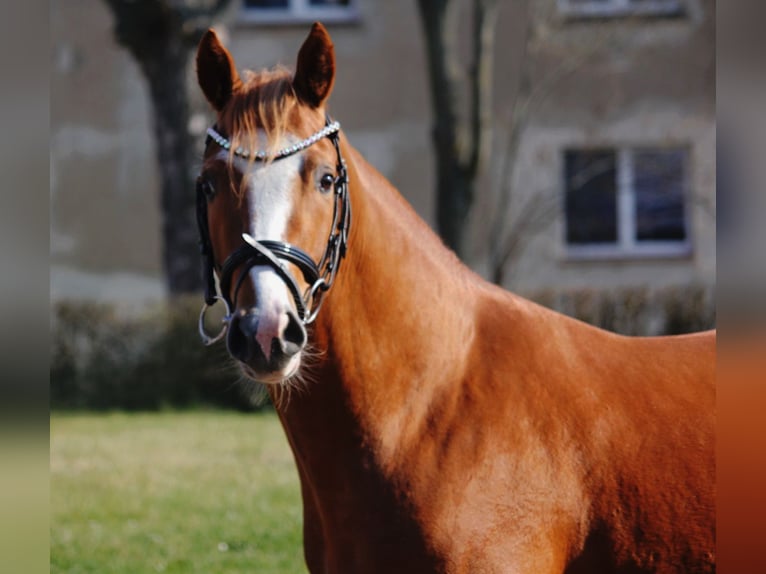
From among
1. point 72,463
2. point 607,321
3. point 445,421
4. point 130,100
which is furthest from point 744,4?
point 130,100

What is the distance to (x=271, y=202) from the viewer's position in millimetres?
2775

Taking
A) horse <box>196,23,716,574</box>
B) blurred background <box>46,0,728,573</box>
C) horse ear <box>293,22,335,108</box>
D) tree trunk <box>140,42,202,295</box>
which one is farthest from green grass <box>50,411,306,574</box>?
horse ear <box>293,22,335,108</box>

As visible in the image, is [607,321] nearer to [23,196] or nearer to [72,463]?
[72,463]

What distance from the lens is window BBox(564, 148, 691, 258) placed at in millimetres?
17625

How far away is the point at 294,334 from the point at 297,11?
56.0 ft

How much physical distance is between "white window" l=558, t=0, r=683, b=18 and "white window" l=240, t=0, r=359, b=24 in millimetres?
3905

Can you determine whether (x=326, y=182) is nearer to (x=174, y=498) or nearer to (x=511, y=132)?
(x=174, y=498)

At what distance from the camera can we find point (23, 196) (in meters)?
1.52

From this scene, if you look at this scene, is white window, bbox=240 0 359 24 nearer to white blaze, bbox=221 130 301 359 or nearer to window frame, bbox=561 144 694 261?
window frame, bbox=561 144 694 261

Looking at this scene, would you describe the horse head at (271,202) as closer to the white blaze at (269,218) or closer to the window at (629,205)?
the white blaze at (269,218)

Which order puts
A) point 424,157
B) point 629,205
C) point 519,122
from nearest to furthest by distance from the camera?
point 519,122 → point 629,205 → point 424,157

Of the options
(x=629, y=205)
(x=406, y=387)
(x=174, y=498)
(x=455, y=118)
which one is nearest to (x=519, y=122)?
(x=455, y=118)

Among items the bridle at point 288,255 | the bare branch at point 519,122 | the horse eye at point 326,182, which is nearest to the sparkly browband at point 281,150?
the bridle at point 288,255

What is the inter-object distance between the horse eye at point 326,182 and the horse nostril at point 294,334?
422 millimetres
